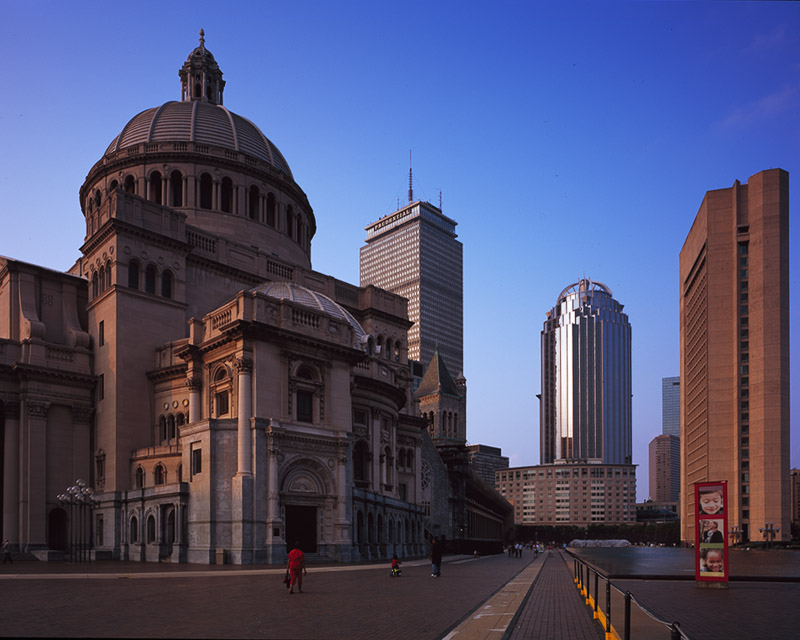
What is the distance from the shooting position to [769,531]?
402ft

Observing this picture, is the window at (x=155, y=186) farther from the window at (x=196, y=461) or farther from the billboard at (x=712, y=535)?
the billboard at (x=712, y=535)

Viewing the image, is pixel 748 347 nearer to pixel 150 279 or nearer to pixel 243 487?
pixel 150 279

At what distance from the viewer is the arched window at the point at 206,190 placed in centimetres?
7306

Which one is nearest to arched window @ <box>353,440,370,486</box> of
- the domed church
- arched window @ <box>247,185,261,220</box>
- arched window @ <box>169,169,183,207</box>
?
the domed church

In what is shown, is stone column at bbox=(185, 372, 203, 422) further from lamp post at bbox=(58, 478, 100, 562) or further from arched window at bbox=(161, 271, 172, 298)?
arched window at bbox=(161, 271, 172, 298)

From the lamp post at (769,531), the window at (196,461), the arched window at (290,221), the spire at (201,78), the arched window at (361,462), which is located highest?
the spire at (201,78)

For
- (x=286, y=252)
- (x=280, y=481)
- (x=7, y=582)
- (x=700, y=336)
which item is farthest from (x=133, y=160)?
(x=700, y=336)

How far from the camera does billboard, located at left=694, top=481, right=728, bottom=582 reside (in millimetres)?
27531

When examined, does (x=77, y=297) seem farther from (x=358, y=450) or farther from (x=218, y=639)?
(x=218, y=639)

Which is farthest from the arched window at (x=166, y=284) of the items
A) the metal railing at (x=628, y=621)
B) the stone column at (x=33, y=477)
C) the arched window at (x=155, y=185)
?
the metal railing at (x=628, y=621)

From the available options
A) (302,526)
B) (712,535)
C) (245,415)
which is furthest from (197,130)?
(712,535)

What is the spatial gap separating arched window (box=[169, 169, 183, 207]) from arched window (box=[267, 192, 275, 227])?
8368 mm

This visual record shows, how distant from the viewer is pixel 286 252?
3017 inches

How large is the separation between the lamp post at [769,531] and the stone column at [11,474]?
4231 inches
